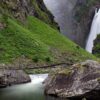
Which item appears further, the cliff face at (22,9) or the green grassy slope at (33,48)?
the cliff face at (22,9)

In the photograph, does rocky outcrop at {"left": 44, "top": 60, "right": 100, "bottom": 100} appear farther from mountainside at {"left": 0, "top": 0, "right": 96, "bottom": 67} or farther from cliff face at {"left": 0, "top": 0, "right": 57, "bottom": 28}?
cliff face at {"left": 0, "top": 0, "right": 57, "bottom": 28}

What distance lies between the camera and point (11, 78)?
67.6m

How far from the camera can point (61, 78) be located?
178ft

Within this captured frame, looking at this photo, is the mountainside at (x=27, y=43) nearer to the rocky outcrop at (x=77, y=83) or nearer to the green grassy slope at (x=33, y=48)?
the green grassy slope at (x=33, y=48)

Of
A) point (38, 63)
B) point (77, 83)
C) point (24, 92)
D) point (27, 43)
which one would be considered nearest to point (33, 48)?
point (27, 43)

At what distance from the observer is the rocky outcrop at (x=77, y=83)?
4959 cm

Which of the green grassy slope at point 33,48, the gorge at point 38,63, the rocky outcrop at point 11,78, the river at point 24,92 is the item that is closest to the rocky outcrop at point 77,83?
the gorge at point 38,63

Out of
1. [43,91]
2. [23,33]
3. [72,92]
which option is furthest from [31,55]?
[72,92]

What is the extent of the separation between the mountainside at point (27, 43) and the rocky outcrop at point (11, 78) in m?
16.9

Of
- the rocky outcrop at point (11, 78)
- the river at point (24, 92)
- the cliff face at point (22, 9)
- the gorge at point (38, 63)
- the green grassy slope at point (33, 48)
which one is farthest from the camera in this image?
the cliff face at point (22, 9)

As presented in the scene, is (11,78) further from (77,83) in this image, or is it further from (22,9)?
(22,9)

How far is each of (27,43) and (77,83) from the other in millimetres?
51915

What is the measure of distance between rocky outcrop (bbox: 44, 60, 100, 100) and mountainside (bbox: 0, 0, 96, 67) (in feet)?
107

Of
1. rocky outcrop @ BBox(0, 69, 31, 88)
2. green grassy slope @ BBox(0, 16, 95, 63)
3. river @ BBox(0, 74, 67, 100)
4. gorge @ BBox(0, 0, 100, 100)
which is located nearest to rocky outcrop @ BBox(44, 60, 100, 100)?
gorge @ BBox(0, 0, 100, 100)
